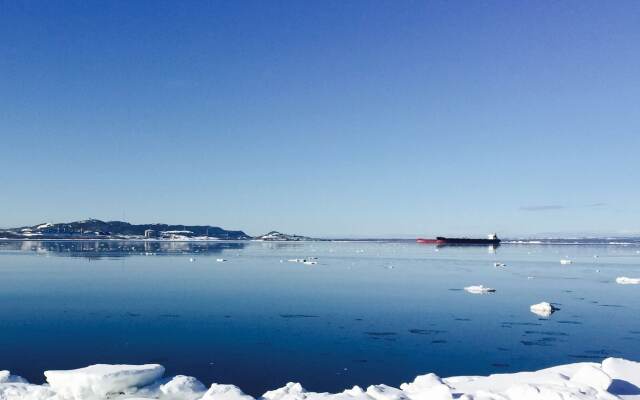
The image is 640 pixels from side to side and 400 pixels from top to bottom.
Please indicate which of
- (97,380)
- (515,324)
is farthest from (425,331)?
(97,380)

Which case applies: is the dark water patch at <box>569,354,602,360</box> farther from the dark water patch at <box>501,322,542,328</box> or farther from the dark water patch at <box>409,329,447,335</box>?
the dark water patch at <box>409,329,447,335</box>

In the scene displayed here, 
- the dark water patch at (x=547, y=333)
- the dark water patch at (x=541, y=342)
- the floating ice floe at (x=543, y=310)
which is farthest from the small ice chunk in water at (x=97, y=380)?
the floating ice floe at (x=543, y=310)

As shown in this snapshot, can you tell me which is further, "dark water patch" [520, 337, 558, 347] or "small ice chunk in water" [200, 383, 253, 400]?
"dark water patch" [520, 337, 558, 347]

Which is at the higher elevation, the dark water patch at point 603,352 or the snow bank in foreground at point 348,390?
the snow bank in foreground at point 348,390

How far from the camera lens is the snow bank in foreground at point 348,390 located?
8125 millimetres

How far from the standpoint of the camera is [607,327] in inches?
610

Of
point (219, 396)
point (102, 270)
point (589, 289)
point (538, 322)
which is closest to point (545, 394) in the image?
point (219, 396)

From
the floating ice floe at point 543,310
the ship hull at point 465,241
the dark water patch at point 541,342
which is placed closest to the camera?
the dark water patch at point 541,342

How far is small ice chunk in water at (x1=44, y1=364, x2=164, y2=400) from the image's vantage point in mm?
8617

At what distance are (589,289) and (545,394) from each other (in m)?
19.6

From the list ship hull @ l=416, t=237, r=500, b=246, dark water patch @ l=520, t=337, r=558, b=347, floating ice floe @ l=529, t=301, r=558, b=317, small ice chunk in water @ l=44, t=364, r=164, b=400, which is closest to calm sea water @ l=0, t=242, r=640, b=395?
dark water patch @ l=520, t=337, r=558, b=347

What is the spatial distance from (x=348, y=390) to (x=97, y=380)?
13.9 feet

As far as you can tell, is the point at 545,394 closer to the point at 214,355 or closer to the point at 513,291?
the point at 214,355

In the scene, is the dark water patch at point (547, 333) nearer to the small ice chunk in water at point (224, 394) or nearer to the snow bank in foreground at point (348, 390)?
the snow bank in foreground at point (348, 390)
